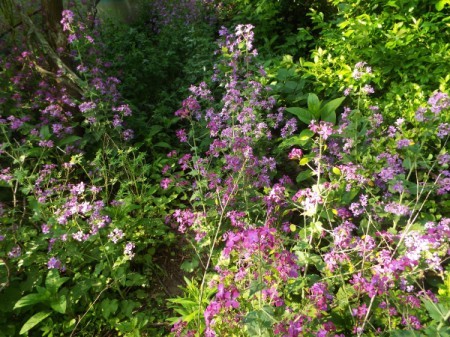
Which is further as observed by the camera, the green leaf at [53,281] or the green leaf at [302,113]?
the green leaf at [302,113]

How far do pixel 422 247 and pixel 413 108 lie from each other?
6.23 ft

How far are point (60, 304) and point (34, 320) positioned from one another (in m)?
0.19

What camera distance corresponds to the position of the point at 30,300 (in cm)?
242

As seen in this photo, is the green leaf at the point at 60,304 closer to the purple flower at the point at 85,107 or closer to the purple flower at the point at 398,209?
the purple flower at the point at 85,107

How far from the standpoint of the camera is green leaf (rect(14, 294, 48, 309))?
2.38m

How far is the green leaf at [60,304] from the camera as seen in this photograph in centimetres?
241

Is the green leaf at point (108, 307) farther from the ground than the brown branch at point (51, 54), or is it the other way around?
the brown branch at point (51, 54)

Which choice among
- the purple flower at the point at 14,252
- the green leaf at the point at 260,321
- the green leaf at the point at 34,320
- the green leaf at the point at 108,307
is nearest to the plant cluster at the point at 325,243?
the green leaf at the point at 260,321

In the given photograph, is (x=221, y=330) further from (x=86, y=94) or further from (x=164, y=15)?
(x=164, y=15)

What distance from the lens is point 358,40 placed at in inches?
145

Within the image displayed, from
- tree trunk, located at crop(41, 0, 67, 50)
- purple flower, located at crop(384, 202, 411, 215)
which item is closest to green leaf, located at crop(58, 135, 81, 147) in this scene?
tree trunk, located at crop(41, 0, 67, 50)

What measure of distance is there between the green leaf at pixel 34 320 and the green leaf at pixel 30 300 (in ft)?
0.28

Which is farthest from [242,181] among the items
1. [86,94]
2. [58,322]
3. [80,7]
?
[80,7]

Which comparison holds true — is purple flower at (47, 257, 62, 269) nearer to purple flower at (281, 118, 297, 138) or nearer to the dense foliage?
the dense foliage
